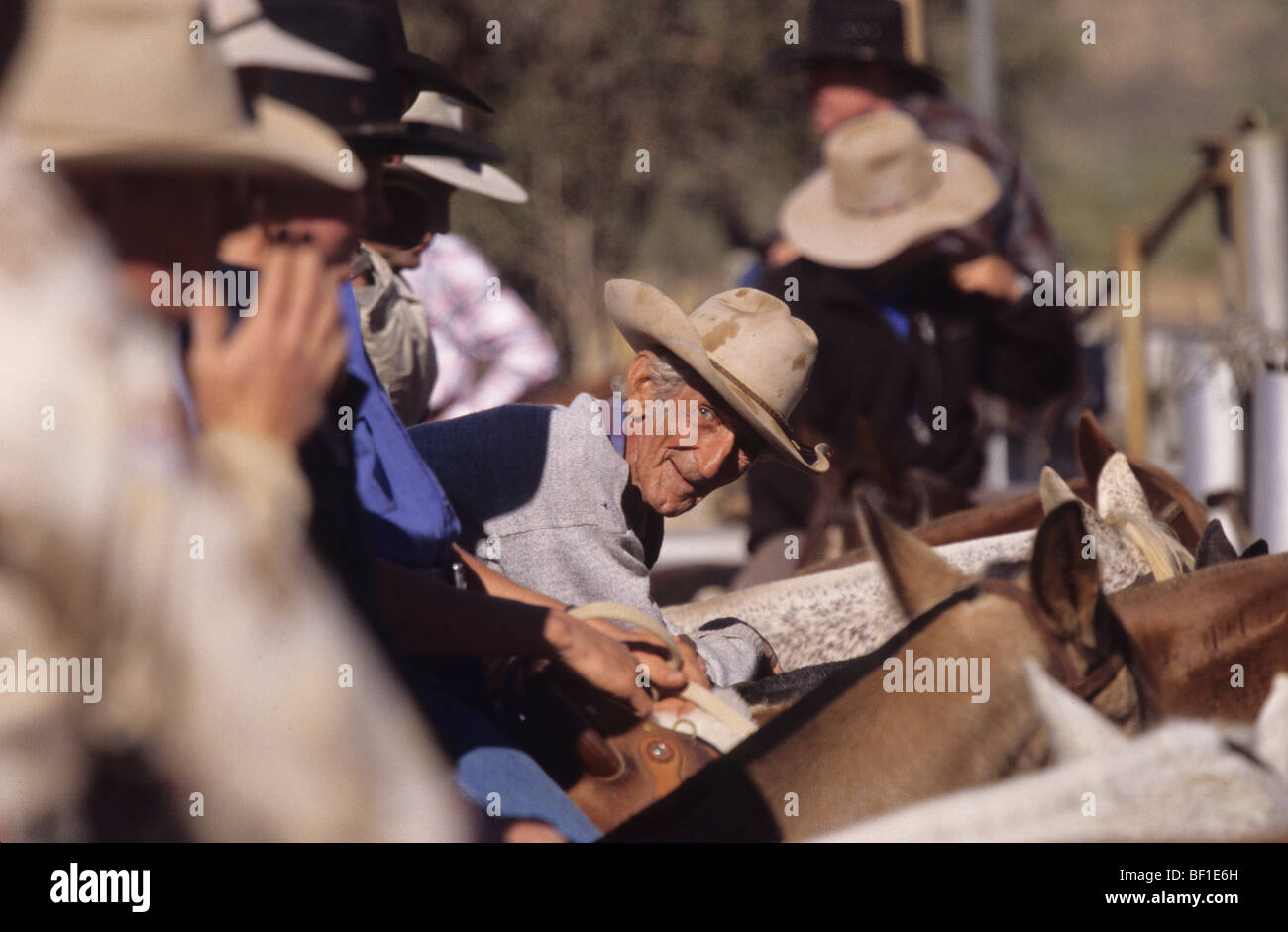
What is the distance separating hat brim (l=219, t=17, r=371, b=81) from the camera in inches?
64.3

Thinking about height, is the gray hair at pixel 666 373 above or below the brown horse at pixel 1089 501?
above

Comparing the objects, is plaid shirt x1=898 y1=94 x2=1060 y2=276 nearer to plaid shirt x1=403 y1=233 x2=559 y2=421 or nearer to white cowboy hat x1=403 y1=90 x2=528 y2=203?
plaid shirt x1=403 y1=233 x2=559 y2=421

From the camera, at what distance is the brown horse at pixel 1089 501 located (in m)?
3.56

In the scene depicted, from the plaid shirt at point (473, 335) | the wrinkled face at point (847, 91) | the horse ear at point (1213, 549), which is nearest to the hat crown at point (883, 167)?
the wrinkled face at point (847, 91)

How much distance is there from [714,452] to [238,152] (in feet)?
4.79

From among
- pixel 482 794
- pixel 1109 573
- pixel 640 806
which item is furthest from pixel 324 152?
pixel 1109 573

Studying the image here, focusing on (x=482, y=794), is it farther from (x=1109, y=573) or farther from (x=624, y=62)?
(x=624, y=62)

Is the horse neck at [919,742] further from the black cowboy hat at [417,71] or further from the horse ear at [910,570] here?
the black cowboy hat at [417,71]

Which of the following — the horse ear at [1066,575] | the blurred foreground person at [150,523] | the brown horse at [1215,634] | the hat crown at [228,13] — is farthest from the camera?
the brown horse at [1215,634]

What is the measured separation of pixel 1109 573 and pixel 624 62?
1434cm

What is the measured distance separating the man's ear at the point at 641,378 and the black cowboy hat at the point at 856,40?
3.86m

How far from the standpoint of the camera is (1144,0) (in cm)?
8819

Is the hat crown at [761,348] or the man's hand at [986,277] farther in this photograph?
the man's hand at [986,277]
